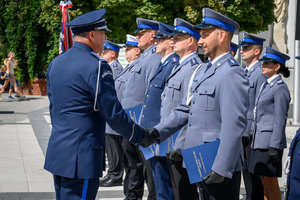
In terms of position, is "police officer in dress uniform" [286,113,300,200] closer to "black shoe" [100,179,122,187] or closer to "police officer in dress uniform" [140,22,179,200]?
"police officer in dress uniform" [140,22,179,200]

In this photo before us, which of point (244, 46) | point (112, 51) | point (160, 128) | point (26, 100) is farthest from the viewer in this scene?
point (26, 100)

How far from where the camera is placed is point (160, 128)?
5.09 meters

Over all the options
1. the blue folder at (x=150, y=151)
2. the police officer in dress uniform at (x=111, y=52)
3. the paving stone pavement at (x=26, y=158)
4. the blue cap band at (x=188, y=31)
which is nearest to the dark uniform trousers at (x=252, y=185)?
the paving stone pavement at (x=26, y=158)

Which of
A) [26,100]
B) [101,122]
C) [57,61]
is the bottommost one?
[26,100]

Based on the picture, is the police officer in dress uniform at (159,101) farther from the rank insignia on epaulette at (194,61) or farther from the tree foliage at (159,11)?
the tree foliage at (159,11)

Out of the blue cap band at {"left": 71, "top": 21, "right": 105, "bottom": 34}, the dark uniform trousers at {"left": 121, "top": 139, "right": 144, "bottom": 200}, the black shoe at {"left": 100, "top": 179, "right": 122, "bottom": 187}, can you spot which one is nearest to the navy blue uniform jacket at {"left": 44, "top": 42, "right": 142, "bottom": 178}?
the blue cap band at {"left": 71, "top": 21, "right": 105, "bottom": 34}

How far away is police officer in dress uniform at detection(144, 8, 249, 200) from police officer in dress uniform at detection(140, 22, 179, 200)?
1.47 m

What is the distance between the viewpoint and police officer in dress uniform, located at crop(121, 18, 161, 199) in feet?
23.8

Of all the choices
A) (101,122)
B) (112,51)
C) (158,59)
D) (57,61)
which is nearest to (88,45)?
(57,61)

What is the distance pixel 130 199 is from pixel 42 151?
4799 millimetres

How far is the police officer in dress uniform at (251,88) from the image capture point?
21.9 ft

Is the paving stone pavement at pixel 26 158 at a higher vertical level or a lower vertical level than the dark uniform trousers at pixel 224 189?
lower

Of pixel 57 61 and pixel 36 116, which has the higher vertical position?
pixel 57 61

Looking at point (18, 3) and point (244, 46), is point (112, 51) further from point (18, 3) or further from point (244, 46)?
point (18, 3)
